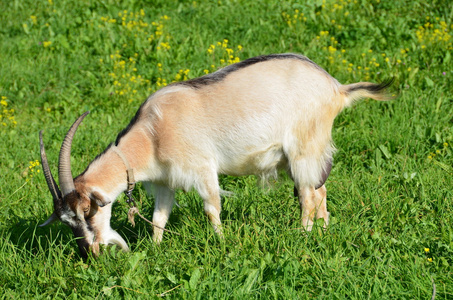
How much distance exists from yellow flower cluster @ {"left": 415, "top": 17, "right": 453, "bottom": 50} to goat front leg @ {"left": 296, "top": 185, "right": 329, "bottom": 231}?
10.0 ft

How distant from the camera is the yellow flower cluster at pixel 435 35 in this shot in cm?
632

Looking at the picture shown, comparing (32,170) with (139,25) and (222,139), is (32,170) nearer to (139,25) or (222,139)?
(222,139)

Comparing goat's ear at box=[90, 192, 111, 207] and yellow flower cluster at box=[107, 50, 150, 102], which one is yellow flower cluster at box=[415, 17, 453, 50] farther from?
goat's ear at box=[90, 192, 111, 207]

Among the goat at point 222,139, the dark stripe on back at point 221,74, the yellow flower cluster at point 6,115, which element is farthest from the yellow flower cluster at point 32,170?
the dark stripe on back at point 221,74

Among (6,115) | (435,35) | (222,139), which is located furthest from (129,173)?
(435,35)

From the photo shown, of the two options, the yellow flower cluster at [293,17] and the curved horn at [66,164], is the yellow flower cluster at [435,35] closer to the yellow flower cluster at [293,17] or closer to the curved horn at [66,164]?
the yellow flower cluster at [293,17]

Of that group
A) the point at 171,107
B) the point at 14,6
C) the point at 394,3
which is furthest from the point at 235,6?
the point at 171,107

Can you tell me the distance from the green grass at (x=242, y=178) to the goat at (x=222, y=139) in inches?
8.7

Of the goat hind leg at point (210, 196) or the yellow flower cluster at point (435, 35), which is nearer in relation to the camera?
the goat hind leg at point (210, 196)

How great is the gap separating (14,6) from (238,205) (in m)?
6.15

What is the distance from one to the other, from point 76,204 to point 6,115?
3.28 meters

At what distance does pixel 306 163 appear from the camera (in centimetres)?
405

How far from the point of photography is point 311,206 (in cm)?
408

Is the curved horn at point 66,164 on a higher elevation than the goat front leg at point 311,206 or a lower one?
higher
